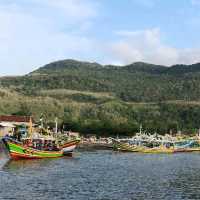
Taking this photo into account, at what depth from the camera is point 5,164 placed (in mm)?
79750

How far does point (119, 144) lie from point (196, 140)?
4056 centimetres

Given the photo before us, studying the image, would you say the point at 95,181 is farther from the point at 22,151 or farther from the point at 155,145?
the point at 155,145

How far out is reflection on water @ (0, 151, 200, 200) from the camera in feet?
A: 165

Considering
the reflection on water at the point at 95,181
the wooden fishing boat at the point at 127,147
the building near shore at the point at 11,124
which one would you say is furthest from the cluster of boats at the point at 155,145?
the reflection on water at the point at 95,181

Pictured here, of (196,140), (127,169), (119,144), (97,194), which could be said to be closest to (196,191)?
(97,194)

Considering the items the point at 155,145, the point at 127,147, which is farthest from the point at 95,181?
the point at 155,145

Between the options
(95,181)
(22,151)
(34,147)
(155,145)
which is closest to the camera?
(95,181)

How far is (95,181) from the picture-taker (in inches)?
2406

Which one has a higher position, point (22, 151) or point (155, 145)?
point (155, 145)

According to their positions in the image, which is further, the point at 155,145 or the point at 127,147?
the point at 155,145

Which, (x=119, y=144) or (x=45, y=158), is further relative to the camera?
(x=119, y=144)

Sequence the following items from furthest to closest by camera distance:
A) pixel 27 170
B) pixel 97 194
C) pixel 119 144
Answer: pixel 119 144 → pixel 27 170 → pixel 97 194

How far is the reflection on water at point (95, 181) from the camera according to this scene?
1981 inches

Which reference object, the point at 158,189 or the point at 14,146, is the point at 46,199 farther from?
the point at 14,146
